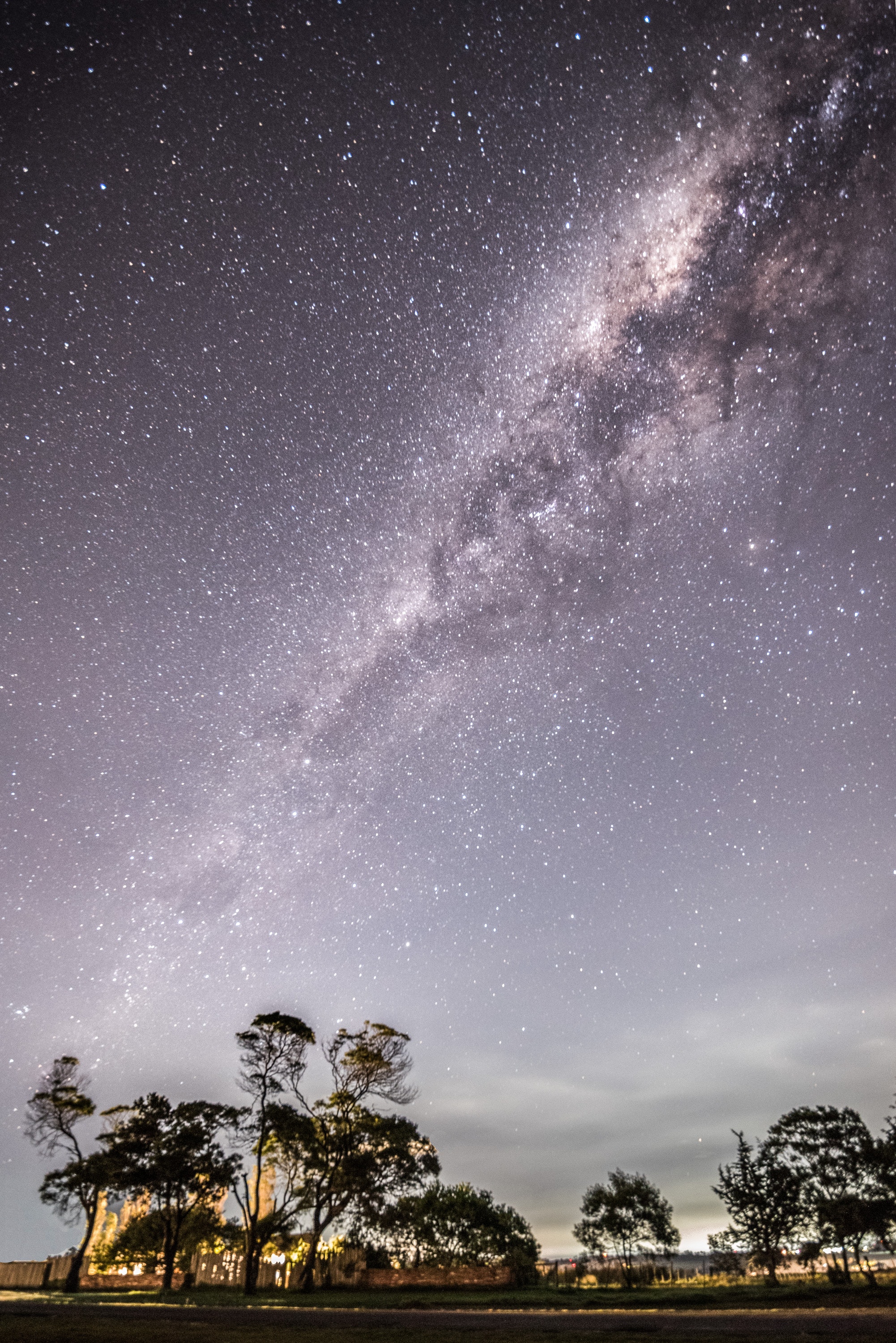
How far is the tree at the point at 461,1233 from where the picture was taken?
4481 centimetres

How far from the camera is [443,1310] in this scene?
20250 mm

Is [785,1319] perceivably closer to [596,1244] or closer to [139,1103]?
[139,1103]

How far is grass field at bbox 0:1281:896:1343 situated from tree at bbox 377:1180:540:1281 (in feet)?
58.4

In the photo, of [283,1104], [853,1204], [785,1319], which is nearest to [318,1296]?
[283,1104]

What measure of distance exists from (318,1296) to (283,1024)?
37.5 feet

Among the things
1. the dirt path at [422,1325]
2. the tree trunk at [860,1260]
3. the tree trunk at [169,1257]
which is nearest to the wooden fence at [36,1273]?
the tree trunk at [169,1257]

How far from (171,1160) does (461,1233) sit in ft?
74.7

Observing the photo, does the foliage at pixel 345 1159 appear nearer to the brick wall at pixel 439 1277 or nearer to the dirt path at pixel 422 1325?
the brick wall at pixel 439 1277

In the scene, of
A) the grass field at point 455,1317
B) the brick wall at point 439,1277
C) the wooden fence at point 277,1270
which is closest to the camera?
the grass field at point 455,1317

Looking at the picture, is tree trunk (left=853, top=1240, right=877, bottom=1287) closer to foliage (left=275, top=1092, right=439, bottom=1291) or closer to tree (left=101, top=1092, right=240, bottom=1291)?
foliage (left=275, top=1092, right=439, bottom=1291)

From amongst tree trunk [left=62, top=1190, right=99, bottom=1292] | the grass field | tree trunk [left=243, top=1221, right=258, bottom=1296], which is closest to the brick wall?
tree trunk [left=243, top=1221, right=258, bottom=1296]

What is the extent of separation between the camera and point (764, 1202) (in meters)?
50.0

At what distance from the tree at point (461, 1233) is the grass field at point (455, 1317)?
17811 millimetres

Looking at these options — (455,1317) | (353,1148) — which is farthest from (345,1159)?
(455,1317)
